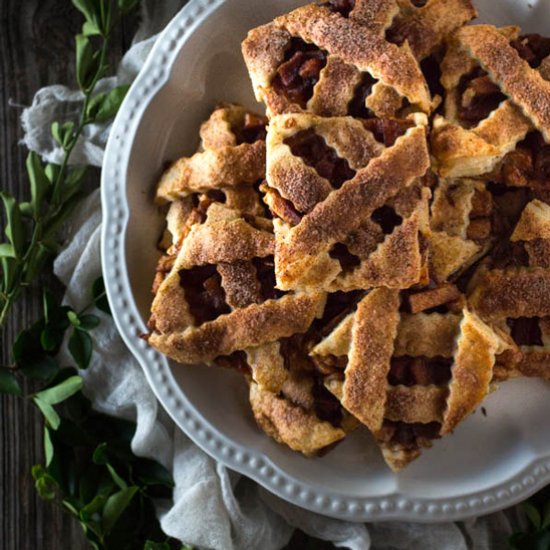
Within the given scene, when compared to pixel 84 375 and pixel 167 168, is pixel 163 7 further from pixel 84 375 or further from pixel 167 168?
pixel 84 375

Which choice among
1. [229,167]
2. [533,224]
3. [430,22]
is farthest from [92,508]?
[430,22]

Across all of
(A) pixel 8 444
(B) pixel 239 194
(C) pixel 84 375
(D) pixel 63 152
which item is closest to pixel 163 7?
(D) pixel 63 152

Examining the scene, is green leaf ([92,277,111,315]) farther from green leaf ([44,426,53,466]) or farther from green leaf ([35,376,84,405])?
green leaf ([44,426,53,466])

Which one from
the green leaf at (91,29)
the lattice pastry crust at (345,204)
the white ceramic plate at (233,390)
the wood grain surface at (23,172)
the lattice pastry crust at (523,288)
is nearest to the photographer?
the lattice pastry crust at (345,204)

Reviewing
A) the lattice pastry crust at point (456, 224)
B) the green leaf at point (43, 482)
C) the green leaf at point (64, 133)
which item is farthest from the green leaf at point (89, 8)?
the green leaf at point (43, 482)

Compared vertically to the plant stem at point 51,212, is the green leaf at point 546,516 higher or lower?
lower

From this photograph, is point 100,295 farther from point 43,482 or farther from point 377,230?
point 377,230

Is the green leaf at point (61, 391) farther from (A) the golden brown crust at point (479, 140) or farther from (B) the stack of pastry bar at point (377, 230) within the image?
(A) the golden brown crust at point (479, 140)
